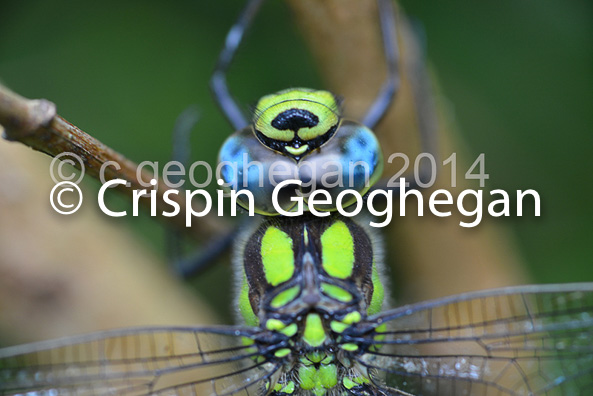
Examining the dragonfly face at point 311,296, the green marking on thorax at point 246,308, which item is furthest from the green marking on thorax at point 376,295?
the green marking on thorax at point 246,308

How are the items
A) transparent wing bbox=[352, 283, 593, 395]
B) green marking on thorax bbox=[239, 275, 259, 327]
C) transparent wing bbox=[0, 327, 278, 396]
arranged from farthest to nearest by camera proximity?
green marking on thorax bbox=[239, 275, 259, 327]
transparent wing bbox=[352, 283, 593, 395]
transparent wing bbox=[0, 327, 278, 396]

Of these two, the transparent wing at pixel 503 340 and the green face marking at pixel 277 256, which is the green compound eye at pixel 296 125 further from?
the transparent wing at pixel 503 340

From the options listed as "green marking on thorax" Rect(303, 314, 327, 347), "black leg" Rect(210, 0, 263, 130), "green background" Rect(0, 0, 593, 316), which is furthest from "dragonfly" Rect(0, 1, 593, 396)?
"green background" Rect(0, 0, 593, 316)

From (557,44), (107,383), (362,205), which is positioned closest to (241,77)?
(362,205)

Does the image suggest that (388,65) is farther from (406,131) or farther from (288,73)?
(288,73)

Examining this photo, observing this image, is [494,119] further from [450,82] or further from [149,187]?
[149,187]

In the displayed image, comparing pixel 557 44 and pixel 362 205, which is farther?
pixel 557 44

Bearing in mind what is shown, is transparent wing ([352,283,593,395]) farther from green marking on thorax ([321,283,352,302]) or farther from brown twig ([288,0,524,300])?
brown twig ([288,0,524,300])
